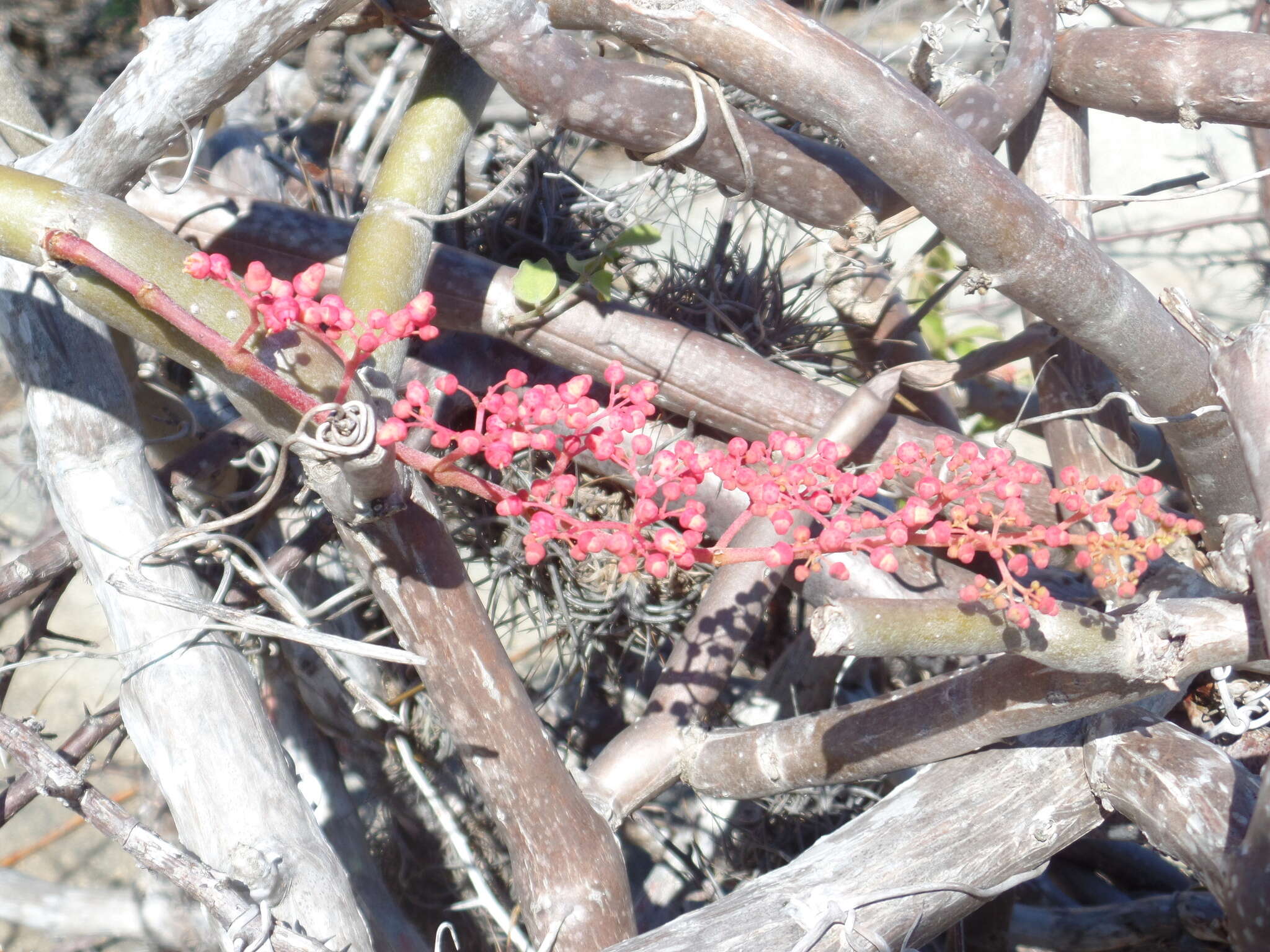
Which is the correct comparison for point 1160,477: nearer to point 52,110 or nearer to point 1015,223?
point 1015,223

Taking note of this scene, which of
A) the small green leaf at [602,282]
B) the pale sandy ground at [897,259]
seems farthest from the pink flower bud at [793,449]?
the pale sandy ground at [897,259]

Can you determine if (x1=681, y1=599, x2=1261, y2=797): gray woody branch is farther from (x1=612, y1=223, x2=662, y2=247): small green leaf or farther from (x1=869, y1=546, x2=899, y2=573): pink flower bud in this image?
(x1=612, y1=223, x2=662, y2=247): small green leaf

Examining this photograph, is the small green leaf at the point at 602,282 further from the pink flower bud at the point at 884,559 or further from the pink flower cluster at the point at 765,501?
the pink flower bud at the point at 884,559

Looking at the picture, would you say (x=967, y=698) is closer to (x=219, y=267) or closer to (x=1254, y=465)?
(x=1254, y=465)

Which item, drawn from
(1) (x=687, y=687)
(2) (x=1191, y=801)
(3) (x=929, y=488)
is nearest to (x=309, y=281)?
(3) (x=929, y=488)

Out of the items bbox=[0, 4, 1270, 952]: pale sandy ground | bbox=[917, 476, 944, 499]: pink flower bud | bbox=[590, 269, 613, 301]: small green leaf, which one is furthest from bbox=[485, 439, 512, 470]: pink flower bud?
bbox=[0, 4, 1270, 952]: pale sandy ground

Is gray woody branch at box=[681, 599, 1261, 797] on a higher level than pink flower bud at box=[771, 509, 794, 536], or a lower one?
lower
